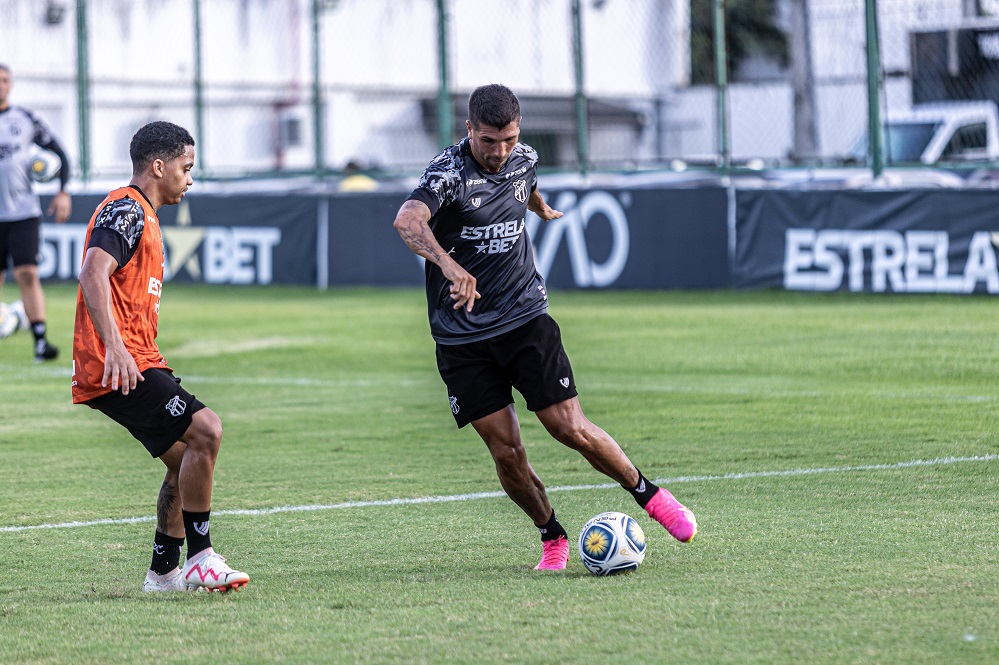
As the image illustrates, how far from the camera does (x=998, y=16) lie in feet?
70.8

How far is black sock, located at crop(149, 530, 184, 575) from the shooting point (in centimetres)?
581

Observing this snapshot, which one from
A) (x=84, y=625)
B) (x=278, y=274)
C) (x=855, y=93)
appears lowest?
(x=84, y=625)

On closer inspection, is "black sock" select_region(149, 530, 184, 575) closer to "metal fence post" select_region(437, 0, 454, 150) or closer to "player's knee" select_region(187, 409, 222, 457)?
"player's knee" select_region(187, 409, 222, 457)

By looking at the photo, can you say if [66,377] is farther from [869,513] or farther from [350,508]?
[869,513]

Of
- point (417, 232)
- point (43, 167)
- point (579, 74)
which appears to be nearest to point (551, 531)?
point (417, 232)

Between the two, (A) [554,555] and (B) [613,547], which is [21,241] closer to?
(A) [554,555]

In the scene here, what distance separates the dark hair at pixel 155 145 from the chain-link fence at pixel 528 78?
43.8ft

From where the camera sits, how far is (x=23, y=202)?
45.0ft

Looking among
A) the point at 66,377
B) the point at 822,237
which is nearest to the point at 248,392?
the point at 66,377

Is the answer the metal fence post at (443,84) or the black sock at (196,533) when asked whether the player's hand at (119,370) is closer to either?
the black sock at (196,533)

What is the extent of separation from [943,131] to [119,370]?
697 inches

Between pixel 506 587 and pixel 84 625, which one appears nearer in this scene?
pixel 84 625

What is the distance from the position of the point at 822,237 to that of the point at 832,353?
15.9 ft

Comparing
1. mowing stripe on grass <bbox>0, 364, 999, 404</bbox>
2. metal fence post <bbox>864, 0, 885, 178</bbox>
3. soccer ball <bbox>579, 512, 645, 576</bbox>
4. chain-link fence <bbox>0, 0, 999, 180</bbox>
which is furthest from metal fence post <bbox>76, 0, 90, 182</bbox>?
soccer ball <bbox>579, 512, 645, 576</bbox>
